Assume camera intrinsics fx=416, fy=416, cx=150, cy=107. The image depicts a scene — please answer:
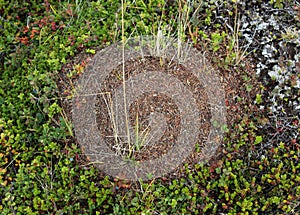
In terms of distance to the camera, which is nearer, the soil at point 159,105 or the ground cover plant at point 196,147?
the ground cover plant at point 196,147

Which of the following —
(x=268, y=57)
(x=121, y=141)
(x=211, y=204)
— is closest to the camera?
(x=211, y=204)

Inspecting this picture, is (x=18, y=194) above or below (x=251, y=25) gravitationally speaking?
below

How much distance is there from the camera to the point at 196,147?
11.9 ft

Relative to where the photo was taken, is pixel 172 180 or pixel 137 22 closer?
pixel 172 180

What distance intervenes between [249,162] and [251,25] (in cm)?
151

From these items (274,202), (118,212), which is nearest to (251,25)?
(274,202)

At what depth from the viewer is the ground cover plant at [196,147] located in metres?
3.44

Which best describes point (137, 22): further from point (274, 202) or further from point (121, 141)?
point (274, 202)

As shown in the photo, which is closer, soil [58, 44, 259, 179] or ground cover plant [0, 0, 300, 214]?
ground cover plant [0, 0, 300, 214]

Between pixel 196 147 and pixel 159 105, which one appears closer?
pixel 196 147

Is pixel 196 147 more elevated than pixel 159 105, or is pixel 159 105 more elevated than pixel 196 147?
pixel 159 105

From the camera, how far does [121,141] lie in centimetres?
360

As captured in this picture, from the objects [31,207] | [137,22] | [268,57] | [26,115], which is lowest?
[31,207]

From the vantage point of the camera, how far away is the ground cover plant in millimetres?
3439
